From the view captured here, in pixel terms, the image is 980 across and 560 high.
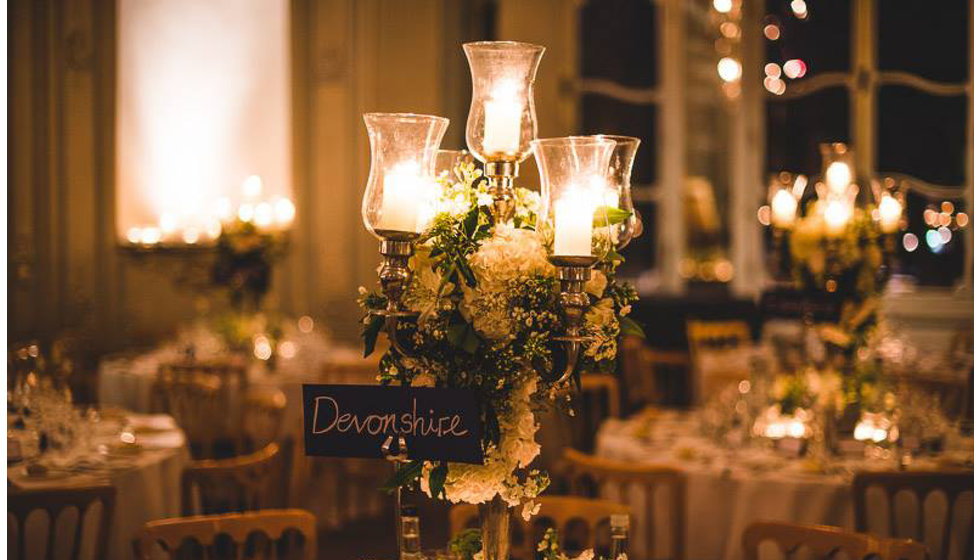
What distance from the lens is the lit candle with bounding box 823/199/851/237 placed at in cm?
391

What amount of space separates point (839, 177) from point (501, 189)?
252cm

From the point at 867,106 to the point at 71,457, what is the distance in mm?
5886

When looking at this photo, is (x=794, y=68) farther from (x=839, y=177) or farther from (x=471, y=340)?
(x=471, y=340)

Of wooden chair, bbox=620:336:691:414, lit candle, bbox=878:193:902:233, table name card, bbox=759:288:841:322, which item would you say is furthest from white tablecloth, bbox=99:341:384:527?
lit candle, bbox=878:193:902:233

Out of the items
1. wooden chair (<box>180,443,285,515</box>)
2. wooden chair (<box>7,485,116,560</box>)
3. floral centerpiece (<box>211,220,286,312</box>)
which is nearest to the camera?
wooden chair (<box>7,485,116,560</box>)

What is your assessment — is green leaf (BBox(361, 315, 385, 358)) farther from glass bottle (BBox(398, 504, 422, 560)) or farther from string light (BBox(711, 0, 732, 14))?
string light (BBox(711, 0, 732, 14))

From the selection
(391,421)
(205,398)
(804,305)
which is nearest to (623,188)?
(391,421)

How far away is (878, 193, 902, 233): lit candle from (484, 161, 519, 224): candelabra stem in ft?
8.14

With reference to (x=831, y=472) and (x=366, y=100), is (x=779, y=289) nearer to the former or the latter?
(x=831, y=472)

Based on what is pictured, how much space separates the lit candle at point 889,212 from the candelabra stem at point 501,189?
2480 millimetres

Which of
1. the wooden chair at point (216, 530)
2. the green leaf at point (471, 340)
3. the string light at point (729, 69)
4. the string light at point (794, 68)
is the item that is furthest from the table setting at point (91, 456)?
the string light at point (794, 68)

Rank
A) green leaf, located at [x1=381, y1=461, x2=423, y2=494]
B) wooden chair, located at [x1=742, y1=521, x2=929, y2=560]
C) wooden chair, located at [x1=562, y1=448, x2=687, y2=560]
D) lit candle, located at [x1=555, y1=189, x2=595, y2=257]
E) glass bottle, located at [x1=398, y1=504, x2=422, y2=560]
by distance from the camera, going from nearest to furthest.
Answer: lit candle, located at [x1=555, y1=189, x2=595, y2=257] → green leaf, located at [x1=381, y1=461, x2=423, y2=494] → glass bottle, located at [x1=398, y1=504, x2=422, y2=560] → wooden chair, located at [x1=742, y1=521, x2=929, y2=560] → wooden chair, located at [x1=562, y1=448, x2=687, y2=560]

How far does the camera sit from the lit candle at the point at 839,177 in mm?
3955

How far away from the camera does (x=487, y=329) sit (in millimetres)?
1651
